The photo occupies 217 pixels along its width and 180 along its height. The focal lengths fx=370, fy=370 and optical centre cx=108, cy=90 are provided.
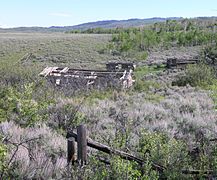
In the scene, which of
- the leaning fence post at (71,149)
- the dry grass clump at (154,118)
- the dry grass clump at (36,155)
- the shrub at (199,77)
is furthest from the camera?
the shrub at (199,77)

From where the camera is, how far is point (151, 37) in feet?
185

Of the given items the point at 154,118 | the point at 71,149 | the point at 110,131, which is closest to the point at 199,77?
the point at 154,118

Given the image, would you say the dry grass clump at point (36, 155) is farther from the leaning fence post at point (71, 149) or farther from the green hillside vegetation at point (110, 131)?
the leaning fence post at point (71, 149)

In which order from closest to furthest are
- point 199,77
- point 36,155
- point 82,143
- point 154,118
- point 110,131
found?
point 82,143
point 36,155
point 110,131
point 154,118
point 199,77

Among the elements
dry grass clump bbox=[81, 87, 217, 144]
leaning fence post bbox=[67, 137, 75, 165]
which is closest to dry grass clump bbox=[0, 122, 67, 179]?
leaning fence post bbox=[67, 137, 75, 165]

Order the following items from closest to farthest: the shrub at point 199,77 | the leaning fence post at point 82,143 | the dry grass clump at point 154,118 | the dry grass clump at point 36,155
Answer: the dry grass clump at point 36,155
the leaning fence post at point 82,143
the dry grass clump at point 154,118
the shrub at point 199,77

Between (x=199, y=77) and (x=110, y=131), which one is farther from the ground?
(x=110, y=131)

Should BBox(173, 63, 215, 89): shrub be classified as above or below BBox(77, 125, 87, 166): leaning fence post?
below

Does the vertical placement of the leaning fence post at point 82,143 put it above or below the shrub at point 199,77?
above

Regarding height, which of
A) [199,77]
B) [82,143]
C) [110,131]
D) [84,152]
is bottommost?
[199,77]

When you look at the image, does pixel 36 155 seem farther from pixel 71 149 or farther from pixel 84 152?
pixel 84 152

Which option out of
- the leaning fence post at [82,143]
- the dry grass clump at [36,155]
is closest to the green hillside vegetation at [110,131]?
the dry grass clump at [36,155]

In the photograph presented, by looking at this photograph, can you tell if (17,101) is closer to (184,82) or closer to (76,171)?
(76,171)

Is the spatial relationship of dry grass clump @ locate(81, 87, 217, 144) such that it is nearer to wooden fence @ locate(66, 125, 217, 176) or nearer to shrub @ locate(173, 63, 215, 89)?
wooden fence @ locate(66, 125, 217, 176)
